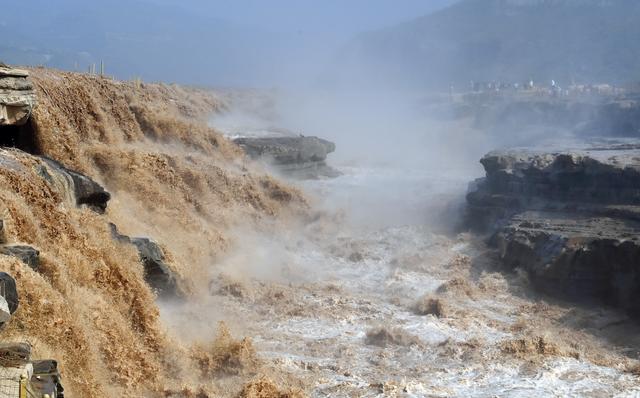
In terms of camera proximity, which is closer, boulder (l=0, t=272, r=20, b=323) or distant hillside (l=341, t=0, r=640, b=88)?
boulder (l=0, t=272, r=20, b=323)

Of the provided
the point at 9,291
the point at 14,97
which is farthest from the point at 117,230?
the point at 9,291

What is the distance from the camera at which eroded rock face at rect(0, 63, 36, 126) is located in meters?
10.5

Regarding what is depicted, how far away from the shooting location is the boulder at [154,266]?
10.2m

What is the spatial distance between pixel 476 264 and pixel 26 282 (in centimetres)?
1059

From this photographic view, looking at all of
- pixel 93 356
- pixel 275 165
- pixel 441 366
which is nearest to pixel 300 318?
pixel 441 366

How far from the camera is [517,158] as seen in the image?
58.7 feet

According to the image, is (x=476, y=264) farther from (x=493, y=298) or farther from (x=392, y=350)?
(x=392, y=350)

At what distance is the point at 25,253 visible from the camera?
7129 mm

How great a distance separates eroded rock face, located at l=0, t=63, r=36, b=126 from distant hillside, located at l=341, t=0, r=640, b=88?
72487 mm

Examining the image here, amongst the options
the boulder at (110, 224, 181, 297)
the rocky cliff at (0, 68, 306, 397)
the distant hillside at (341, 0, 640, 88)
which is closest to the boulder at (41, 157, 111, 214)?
the rocky cliff at (0, 68, 306, 397)

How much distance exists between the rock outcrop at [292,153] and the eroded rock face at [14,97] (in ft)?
32.3

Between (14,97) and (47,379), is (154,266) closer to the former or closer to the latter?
(14,97)

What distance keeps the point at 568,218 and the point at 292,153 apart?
9.04m

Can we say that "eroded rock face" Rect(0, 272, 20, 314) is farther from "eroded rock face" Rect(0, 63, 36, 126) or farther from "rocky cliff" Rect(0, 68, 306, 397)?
"eroded rock face" Rect(0, 63, 36, 126)
